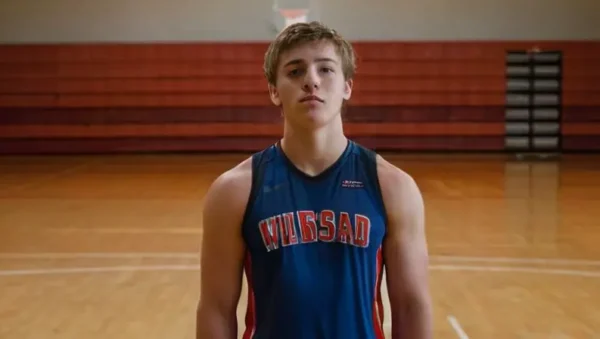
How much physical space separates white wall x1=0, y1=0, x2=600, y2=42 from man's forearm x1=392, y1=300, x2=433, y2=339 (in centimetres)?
1325

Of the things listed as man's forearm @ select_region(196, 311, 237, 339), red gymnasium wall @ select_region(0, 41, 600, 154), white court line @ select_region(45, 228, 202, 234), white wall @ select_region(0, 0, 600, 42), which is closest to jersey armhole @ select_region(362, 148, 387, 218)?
man's forearm @ select_region(196, 311, 237, 339)

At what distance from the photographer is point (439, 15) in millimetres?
14859

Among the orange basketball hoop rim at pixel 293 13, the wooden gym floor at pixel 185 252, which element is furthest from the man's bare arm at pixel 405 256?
the orange basketball hoop rim at pixel 293 13

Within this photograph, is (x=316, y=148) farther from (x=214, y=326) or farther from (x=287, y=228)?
(x=214, y=326)

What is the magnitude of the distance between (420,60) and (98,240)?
865 cm

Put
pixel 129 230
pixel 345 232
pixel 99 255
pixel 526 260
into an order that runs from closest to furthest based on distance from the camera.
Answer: pixel 345 232, pixel 526 260, pixel 99 255, pixel 129 230

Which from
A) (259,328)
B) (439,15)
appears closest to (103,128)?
(439,15)

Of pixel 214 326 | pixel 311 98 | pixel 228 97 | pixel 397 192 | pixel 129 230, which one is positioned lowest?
pixel 129 230

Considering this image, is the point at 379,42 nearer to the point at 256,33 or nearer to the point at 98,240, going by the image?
the point at 256,33

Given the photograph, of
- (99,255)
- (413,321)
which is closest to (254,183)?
(413,321)

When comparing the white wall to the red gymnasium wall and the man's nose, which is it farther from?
the man's nose

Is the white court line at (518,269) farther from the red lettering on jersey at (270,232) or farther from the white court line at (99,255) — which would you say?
the red lettering on jersey at (270,232)

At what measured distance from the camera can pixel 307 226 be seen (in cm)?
176

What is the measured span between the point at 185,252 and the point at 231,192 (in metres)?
5.10
